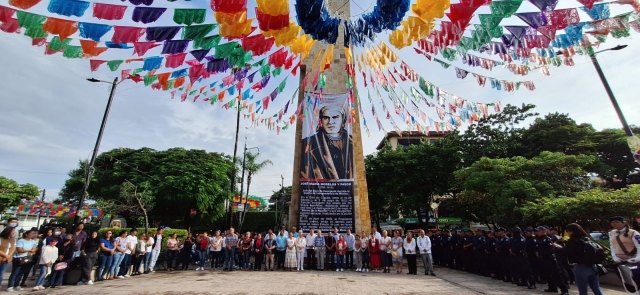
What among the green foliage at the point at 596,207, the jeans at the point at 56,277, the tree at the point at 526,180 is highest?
the tree at the point at 526,180

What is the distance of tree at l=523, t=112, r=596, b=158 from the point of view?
68.1 feet

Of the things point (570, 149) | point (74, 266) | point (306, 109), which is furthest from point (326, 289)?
point (570, 149)

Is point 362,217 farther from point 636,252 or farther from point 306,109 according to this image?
point 636,252

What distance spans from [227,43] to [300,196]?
9.13 m

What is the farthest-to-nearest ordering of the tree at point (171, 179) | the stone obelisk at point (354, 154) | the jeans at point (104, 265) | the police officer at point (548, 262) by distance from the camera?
the tree at point (171, 179) → the stone obelisk at point (354, 154) → the jeans at point (104, 265) → the police officer at point (548, 262)

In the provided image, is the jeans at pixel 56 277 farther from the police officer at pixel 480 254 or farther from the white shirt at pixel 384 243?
the police officer at pixel 480 254

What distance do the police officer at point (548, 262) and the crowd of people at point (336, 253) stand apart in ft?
0.07

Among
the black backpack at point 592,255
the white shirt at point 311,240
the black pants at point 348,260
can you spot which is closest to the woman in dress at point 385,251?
the black pants at point 348,260

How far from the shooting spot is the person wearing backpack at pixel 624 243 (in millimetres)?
5230

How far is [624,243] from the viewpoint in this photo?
5.42 metres

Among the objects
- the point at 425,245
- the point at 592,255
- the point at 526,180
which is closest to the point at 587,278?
the point at 592,255

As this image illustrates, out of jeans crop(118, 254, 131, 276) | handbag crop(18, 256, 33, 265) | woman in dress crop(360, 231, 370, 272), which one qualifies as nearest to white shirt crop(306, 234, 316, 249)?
woman in dress crop(360, 231, 370, 272)

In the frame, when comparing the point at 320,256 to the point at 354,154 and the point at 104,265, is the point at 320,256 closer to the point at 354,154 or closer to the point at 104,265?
the point at 354,154

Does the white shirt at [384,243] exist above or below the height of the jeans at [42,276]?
above
